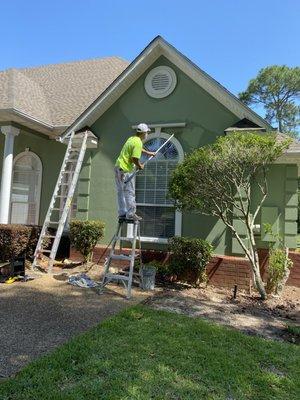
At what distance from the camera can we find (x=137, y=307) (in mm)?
6148

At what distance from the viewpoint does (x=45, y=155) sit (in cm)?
1245

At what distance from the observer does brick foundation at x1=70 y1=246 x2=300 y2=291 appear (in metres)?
8.60

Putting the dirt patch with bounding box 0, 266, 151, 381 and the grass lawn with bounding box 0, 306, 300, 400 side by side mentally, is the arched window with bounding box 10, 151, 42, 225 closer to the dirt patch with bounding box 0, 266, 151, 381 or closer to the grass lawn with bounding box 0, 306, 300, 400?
the dirt patch with bounding box 0, 266, 151, 381

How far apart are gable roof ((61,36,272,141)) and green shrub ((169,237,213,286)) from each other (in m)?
3.31

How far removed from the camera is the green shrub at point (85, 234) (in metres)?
9.59

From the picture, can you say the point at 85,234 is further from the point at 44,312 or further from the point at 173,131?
the point at 44,312

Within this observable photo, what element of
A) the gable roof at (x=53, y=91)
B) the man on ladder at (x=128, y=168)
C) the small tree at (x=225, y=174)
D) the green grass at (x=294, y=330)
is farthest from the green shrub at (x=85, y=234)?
the green grass at (x=294, y=330)

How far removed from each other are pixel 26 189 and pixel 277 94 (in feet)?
114

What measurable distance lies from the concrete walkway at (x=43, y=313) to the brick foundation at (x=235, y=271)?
2268mm

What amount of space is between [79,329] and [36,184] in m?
8.25

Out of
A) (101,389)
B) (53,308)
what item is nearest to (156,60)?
(53,308)

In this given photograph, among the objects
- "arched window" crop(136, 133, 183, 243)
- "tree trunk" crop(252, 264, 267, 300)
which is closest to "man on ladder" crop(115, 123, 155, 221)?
"tree trunk" crop(252, 264, 267, 300)

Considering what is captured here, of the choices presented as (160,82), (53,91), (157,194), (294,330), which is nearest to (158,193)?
(157,194)

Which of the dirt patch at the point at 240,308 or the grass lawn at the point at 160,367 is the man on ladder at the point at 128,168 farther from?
the grass lawn at the point at 160,367
